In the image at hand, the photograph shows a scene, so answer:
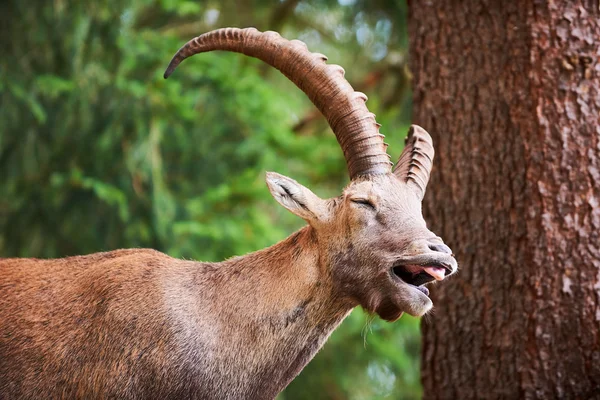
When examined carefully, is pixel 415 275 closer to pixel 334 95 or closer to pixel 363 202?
pixel 363 202

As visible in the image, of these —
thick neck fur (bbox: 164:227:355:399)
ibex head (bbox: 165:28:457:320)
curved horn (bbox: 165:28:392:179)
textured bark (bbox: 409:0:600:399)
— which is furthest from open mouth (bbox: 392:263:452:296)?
textured bark (bbox: 409:0:600:399)

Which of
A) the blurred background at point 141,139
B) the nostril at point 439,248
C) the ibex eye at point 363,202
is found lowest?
the nostril at point 439,248

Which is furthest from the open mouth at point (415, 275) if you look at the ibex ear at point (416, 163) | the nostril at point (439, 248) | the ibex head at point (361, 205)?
the ibex ear at point (416, 163)

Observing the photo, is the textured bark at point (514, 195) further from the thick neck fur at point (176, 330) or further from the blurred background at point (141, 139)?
the blurred background at point (141, 139)

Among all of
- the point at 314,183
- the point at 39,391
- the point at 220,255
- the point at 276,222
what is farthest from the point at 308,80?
the point at 276,222

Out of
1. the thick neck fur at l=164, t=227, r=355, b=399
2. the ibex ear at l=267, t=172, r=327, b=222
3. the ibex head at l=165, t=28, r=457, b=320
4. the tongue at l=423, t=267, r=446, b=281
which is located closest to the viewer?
the tongue at l=423, t=267, r=446, b=281

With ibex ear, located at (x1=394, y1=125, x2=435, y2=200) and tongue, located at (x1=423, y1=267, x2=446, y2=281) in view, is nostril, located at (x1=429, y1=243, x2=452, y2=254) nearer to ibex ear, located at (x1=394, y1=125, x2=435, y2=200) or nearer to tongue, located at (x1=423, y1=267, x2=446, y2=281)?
tongue, located at (x1=423, y1=267, x2=446, y2=281)

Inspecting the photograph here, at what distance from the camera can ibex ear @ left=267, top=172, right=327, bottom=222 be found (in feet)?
16.6

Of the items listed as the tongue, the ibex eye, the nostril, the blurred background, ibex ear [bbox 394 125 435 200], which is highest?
the blurred background

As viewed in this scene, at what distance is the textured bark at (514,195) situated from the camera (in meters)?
5.89

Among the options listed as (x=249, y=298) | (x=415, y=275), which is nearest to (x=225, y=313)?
(x=249, y=298)

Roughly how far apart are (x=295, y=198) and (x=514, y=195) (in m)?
2.10

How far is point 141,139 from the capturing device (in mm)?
10641

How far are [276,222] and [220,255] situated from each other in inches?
118
